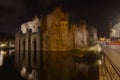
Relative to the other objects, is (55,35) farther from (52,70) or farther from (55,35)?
(52,70)

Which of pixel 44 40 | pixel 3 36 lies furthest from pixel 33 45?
pixel 3 36

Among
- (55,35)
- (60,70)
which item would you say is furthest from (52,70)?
(55,35)

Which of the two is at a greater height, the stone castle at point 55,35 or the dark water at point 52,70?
the stone castle at point 55,35

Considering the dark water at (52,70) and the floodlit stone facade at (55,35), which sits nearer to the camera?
the dark water at (52,70)

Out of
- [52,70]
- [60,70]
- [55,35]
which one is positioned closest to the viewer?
[60,70]

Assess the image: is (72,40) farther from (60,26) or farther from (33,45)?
(33,45)

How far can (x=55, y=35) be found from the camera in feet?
369

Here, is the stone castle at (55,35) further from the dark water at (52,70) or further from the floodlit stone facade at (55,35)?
the dark water at (52,70)

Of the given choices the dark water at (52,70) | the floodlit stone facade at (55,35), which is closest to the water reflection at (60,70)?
the dark water at (52,70)

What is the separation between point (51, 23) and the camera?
11531 centimetres

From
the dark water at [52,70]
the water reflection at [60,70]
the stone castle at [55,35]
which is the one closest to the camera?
the water reflection at [60,70]

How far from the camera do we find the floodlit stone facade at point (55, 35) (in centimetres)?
11244

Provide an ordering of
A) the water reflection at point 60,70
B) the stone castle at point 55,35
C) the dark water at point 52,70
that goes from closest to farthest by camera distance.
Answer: the water reflection at point 60,70 → the dark water at point 52,70 → the stone castle at point 55,35

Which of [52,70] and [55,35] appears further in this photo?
[55,35]
